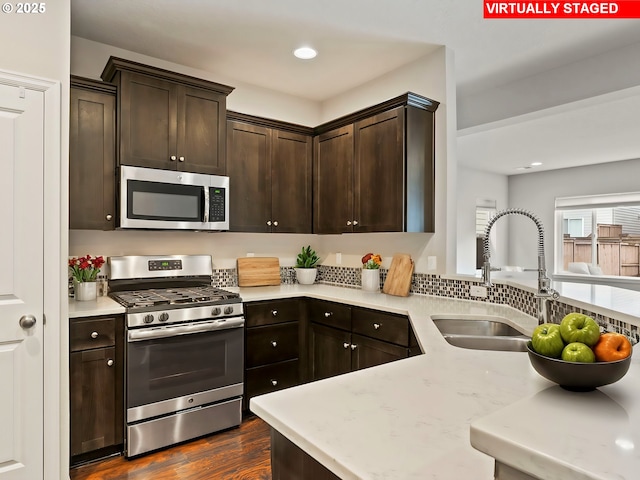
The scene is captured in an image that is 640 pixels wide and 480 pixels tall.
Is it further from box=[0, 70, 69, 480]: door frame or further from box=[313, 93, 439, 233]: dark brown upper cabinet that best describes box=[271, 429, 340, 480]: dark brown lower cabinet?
box=[313, 93, 439, 233]: dark brown upper cabinet

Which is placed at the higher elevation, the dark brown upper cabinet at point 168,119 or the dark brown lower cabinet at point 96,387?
the dark brown upper cabinet at point 168,119

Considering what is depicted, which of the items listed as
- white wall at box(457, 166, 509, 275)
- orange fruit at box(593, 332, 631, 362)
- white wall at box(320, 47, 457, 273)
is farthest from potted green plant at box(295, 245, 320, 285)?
white wall at box(457, 166, 509, 275)

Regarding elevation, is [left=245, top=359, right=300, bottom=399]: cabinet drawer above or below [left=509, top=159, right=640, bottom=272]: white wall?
below

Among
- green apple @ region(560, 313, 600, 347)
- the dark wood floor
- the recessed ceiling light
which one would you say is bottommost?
the dark wood floor

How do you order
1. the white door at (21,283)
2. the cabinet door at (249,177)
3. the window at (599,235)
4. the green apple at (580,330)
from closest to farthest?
the green apple at (580,330) < the white door at (21,283) < the cabinet door at (249,177) < the window at (599,235)

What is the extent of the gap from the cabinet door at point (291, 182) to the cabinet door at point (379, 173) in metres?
0.58

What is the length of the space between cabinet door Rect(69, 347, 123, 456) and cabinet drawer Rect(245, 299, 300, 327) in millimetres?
922

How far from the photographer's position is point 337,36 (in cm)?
290

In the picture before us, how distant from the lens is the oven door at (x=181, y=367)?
8.14 feet

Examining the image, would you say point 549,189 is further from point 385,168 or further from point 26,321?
point 26,321

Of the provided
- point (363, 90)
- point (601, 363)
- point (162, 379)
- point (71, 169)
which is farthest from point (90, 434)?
point (363, 90)

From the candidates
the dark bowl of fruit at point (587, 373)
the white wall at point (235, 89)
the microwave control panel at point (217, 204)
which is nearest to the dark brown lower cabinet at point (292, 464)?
the dark bowl of fruit at point (587, 373)

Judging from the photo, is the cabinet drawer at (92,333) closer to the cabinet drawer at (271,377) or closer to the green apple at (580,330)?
the cabinet drawer at (271,377)

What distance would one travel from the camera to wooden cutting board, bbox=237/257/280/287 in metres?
3.62
